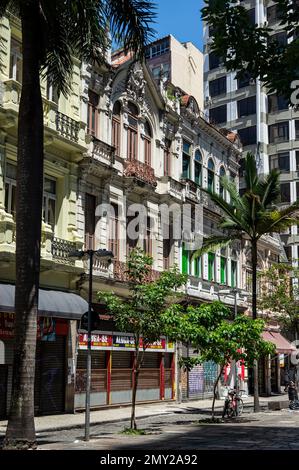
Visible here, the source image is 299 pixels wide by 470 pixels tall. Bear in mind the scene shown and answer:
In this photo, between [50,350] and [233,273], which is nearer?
[50,350]

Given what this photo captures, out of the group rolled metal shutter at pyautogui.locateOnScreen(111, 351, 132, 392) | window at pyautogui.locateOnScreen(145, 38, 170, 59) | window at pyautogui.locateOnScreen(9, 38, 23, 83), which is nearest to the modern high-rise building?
window at pyautogui.locateOnScreen(145, 38, 170, 59)

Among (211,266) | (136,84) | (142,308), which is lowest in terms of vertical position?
(142,308)

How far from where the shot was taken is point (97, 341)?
88.1 ft

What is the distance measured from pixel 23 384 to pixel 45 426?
7331mm

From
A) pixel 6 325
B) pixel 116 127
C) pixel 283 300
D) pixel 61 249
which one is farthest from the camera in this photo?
pixel 283 300

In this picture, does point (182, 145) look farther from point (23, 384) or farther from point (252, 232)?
point (23, 384)

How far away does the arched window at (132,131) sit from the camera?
101 ft

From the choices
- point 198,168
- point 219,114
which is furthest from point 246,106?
point 198,168

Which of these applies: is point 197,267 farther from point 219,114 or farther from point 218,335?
point 219,114


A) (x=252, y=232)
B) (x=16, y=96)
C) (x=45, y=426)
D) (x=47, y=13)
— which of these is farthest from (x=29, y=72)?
(x=252, y=232)

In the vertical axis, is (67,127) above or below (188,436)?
above

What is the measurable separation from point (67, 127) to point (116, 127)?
4981mm

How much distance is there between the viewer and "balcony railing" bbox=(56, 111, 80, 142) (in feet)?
80.4

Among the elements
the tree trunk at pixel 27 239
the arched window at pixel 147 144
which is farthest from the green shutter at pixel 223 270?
the tree trunk at pixel 27 239
